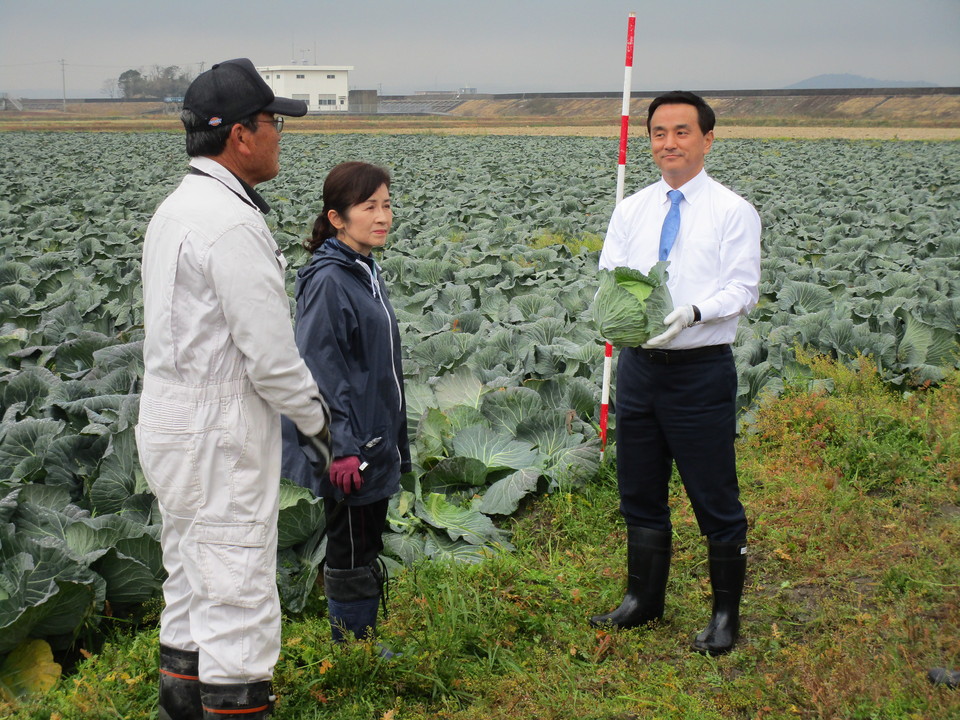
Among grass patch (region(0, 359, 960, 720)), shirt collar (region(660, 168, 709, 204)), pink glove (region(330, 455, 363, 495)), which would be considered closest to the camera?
pink glove (region(330, 455, 363, 495))

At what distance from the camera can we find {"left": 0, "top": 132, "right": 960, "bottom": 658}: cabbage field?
3.60 metres

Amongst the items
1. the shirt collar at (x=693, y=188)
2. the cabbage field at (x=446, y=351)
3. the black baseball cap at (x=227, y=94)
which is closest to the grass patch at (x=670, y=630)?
the cabbage field at (x=446, y=351)

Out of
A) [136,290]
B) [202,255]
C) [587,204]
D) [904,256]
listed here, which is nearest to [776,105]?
[587,204]

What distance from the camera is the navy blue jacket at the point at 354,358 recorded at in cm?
291

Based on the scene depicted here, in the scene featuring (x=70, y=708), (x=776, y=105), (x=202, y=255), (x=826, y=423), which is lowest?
(x=70, y=708)

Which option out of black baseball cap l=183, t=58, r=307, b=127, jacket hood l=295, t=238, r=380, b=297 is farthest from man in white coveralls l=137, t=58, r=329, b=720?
jacket hood l=295, t=238, r=380, b=297

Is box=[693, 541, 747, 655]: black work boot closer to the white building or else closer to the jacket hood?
the jacket hood

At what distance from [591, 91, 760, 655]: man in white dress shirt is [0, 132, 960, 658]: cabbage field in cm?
111

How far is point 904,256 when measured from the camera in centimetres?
953

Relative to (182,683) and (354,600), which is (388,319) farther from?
(182,683)

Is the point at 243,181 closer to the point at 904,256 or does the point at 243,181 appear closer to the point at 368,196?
the point at 368,196

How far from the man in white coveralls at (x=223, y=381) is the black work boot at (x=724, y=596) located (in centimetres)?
171

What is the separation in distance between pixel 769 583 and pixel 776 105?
72274 millimetres

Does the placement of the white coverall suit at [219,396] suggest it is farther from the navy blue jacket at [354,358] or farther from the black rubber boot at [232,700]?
the navy blue jacket at [354,358]
